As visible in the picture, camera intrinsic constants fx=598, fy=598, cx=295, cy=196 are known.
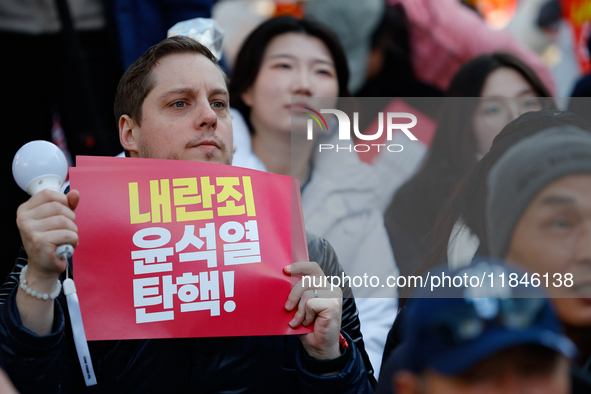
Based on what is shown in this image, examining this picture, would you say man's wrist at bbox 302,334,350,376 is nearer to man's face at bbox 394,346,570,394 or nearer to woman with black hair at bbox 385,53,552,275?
woman with black hair at bbox 385,53,552,275

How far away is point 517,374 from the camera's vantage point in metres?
0.97

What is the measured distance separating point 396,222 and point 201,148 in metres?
0.73

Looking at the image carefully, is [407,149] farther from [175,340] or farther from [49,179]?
[49,179]

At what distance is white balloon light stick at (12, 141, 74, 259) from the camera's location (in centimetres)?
156

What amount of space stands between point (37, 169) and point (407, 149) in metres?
1.20

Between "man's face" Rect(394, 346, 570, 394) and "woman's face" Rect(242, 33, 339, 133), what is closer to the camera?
"man's face" Rect(394, 346, 570, 394)

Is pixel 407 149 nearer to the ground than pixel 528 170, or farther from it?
farther from it

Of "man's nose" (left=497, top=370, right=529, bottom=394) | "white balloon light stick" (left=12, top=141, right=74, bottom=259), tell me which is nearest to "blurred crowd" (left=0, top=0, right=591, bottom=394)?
"man's nose" (left=497, top=370, right=529, bottom=394)

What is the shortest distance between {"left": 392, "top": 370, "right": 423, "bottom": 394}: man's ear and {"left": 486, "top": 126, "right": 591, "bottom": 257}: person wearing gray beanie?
0.49m

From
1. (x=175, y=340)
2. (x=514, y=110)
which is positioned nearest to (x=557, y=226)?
(x=514, y=110)

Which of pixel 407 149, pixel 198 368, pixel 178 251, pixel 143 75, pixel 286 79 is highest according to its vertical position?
pixel 286 79

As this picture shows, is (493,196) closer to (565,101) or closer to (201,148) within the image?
(565,101)

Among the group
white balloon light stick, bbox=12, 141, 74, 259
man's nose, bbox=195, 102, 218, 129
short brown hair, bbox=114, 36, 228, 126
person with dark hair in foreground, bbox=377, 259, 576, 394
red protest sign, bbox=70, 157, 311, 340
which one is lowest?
person with dark hair in foreground, bbox=377, 259, 576, 394

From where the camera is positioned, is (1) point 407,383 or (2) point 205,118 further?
(2) point 205,118
